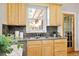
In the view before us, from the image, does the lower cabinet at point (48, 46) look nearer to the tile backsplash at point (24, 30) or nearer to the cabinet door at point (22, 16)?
the tile backsplash at point (24, 30)

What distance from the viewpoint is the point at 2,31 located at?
283 centimetres

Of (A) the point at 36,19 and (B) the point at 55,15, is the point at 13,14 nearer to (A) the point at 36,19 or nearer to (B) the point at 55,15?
(A) the point at 36,19

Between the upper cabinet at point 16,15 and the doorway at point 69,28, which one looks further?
the doorway at point 69,28

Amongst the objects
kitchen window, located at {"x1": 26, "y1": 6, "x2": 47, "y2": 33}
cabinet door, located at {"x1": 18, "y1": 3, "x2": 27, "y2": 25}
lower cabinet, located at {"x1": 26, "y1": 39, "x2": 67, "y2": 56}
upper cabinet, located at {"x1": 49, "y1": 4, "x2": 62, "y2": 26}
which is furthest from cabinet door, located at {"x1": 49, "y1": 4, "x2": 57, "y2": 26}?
cabinet door, located at {"x1": 18, "y1": 3, "x2": 27, "y2": 25}

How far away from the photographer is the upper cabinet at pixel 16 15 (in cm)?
287

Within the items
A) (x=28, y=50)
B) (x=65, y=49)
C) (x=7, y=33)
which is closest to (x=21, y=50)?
(x=28, y=50)

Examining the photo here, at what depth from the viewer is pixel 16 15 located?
9.80 feet

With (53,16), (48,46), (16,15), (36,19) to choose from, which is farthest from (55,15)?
(16,15)

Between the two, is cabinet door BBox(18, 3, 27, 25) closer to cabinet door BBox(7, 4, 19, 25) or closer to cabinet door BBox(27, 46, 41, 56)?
cabinet door BBox(7, 4, 19, 25)

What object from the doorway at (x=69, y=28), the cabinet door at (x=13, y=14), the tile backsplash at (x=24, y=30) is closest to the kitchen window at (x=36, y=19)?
the tile backsplash at (x=24, y=30)

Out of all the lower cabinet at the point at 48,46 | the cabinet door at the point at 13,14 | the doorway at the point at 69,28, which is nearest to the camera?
the cabinet door at the point at 13,14

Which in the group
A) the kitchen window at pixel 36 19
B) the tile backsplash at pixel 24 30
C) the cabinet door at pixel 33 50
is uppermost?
the kitchen window at pixel 36 19

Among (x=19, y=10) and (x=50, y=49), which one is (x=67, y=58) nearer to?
(x=50, y=49)

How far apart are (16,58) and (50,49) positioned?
1.16 meters
